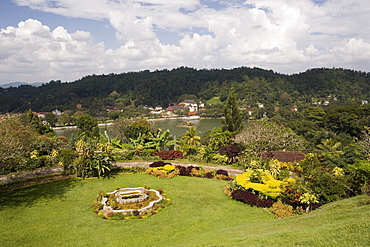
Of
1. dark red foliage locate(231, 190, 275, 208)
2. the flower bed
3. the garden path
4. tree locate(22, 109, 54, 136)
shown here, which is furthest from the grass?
tree locate(22, 109, 54, 136)

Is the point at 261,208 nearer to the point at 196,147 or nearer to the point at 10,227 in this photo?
the point at 10,227

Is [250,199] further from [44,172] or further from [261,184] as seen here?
[44,172]

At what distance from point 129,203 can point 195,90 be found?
125 m

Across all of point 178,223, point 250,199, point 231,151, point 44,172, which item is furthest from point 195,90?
point 178,223

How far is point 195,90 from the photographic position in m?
134

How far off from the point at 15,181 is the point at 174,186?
29.7 feet

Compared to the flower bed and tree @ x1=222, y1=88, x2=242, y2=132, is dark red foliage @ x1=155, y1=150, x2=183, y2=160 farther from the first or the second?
tree @ x1=222, y1=88, x2=242, y2=132

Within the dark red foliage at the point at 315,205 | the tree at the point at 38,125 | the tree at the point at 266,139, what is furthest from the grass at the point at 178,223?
the tree at the point at 38,125

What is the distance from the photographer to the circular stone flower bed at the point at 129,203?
32.6 feet

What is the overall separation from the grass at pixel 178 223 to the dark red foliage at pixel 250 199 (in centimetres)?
28

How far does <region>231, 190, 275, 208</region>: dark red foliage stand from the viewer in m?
10.6

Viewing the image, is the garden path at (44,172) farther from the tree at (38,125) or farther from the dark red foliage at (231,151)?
the tree at (38,125)

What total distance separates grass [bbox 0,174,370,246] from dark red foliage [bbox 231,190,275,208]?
28 cm

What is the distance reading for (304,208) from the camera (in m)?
9.98
